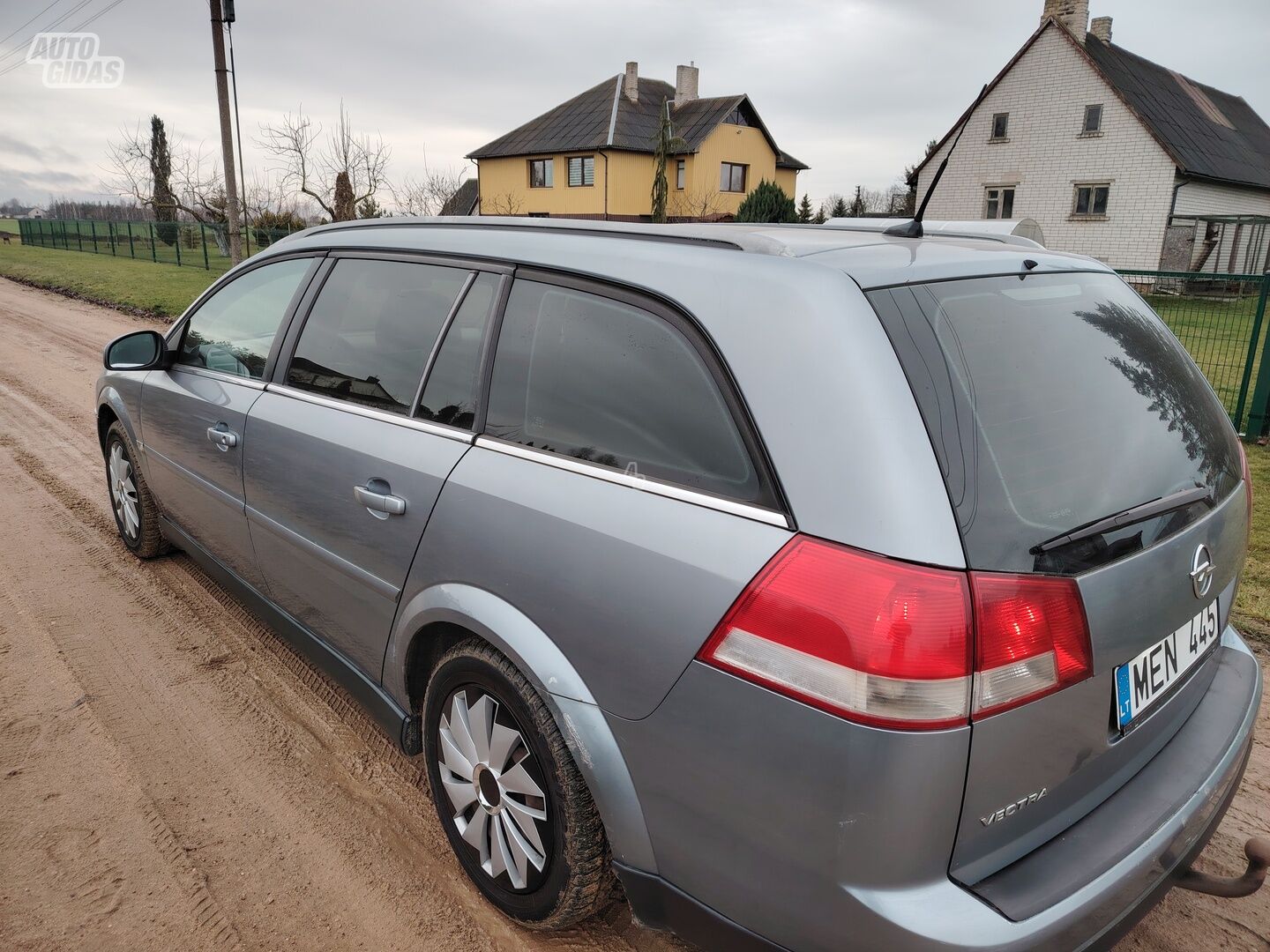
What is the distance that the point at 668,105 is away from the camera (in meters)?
44.8

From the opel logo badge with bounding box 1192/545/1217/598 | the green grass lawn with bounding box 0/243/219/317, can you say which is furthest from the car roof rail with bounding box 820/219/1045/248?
the green grass lawn with bounding box 0/243/219/317

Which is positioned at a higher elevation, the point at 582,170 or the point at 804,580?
the point at 582,170

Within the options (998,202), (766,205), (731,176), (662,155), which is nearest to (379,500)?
(766,205)

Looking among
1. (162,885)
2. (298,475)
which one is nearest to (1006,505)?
(298,475)

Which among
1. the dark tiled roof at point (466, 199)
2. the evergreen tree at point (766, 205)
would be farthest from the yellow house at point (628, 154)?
the evergreen tree at point (766, 205)

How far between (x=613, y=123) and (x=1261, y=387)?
38895 millimetres

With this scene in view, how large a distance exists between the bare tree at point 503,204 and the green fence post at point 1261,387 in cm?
4018

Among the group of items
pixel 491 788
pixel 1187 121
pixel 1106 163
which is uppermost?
pixel 1187 121

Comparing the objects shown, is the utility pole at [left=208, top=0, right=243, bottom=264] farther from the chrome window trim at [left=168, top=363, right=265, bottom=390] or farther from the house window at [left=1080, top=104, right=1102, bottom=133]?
the house window at [left=1080, top=104, right=1102, bottom=133]

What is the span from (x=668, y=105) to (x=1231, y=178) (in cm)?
2604

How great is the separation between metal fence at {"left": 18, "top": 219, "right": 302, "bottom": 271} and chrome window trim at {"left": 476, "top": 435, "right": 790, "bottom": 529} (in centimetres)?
2706

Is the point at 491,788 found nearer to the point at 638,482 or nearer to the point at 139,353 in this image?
the point at 638,482

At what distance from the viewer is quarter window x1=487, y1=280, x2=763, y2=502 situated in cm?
168

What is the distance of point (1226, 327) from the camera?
7383 millimetres
